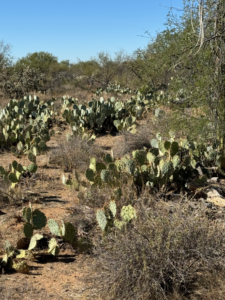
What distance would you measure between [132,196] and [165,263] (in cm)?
177

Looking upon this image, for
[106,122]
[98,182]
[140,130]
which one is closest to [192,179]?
[98,182]

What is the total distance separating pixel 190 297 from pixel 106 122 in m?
7.77

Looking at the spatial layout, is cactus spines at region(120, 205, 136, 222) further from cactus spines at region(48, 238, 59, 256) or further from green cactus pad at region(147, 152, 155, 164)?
green cactus pad at region(147, 152, 155, 164)

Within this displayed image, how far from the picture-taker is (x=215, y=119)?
18.7 ft

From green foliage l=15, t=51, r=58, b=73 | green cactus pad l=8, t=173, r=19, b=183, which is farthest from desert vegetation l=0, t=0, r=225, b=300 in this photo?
green foliage l=15, t=51, r=58, b=73

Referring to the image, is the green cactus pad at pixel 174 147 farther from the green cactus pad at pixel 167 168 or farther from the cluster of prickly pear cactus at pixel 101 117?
the cluster of prickly pear cactus at pixel 101 117

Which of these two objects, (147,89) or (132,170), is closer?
(132,170)

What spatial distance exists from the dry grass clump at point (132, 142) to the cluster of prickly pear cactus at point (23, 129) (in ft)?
5.49

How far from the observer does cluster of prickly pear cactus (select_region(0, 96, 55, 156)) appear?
7.71m

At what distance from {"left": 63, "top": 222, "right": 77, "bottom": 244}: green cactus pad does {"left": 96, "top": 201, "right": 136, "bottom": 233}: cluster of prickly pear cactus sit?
12.0 inches

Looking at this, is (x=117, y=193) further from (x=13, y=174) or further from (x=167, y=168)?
(x=13, y=174)

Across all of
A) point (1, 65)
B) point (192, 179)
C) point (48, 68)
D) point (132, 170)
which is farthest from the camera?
point (48, 68)

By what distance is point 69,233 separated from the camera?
383 cm

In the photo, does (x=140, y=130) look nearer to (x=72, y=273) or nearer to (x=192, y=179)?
(x=192, y=179)
